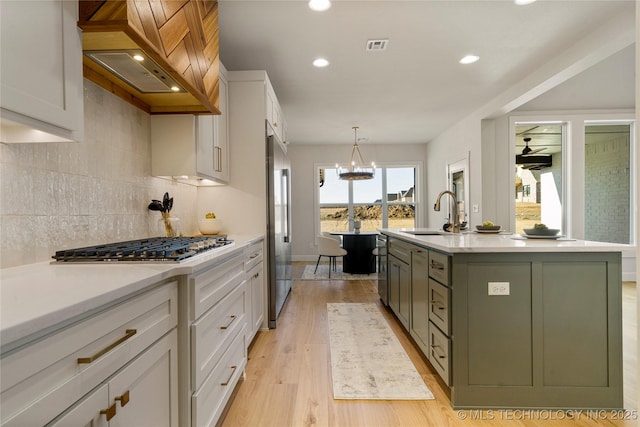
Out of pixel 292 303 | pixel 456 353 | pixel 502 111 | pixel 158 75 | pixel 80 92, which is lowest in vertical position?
pixel 292 303

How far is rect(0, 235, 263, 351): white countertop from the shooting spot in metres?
0.64

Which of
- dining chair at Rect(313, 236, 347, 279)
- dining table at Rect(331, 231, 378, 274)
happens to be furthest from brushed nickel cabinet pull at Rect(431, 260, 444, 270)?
dining table at Rect(331, 231, 378, 274)

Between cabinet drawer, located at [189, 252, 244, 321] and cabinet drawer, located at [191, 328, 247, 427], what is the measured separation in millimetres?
331

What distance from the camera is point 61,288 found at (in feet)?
2.93

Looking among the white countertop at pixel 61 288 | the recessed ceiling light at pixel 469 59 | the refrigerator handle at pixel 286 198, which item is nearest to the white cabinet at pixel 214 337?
the white countertop at pixel 61 288

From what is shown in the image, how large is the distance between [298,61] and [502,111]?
3040mm

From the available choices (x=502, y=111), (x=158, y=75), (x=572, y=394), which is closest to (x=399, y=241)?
(x=572, y=394)

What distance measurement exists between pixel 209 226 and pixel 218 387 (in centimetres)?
155

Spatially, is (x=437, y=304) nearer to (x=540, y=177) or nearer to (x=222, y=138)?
(x=222, y=138)

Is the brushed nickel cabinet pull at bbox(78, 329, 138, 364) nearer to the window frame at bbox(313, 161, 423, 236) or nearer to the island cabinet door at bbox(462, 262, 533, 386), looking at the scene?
the island cabinet door at bbox(462, 262, 533, 386)

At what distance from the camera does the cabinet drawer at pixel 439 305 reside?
188 cm

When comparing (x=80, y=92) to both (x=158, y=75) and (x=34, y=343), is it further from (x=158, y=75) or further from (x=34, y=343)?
(x=34, y=343)

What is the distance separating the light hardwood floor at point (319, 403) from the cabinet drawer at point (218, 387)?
17 cm

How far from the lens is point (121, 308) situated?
937mm
